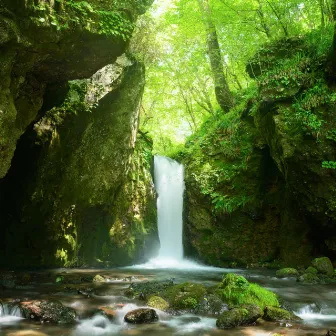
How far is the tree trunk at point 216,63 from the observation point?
15799 mm

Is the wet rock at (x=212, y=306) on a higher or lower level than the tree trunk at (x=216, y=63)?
lower

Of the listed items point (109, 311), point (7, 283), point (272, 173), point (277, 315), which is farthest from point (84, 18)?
point (272, 173)

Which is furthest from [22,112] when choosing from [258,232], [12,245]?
[258,232]

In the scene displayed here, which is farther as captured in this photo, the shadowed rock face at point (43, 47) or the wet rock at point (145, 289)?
the wet rock at point (145, 289)

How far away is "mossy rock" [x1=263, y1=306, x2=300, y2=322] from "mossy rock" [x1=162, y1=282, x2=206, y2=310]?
1.32 meters

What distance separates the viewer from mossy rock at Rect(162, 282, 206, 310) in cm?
664

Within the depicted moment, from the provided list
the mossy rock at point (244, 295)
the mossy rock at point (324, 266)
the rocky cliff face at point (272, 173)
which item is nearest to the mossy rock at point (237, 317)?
the mossy rock at point (244, 295)

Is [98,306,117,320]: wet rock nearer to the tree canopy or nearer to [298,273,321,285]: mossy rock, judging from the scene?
[298,273,321,285]: mossy rock

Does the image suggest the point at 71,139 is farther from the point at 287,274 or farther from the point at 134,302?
the point at 287,274

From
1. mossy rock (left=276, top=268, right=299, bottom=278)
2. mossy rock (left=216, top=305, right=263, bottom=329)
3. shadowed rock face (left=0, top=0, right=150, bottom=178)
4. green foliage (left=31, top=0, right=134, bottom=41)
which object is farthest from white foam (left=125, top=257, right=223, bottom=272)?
green foliage (left=31, top=0, right=134, bottom=41)

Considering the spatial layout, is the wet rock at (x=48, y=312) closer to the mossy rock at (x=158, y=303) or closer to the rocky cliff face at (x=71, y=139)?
the mossy rock at (x=158, y=303)

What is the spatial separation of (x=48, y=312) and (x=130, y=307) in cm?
152

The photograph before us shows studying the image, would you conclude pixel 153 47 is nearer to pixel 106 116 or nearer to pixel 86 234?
pixel 106 116

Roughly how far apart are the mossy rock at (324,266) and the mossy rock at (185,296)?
15.3ft
